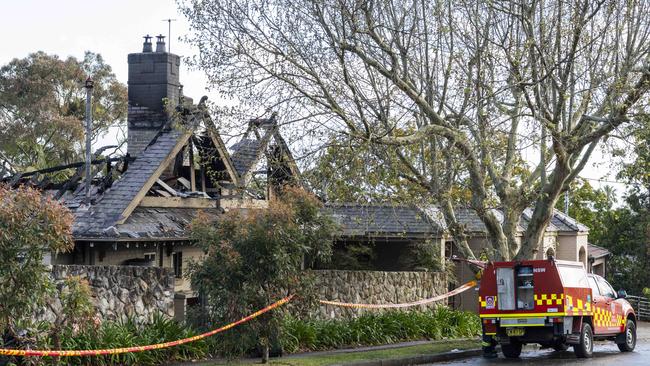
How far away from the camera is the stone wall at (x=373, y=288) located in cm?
2281

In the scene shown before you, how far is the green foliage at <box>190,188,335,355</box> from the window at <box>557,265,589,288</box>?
5748mm

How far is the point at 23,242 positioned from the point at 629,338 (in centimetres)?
1505

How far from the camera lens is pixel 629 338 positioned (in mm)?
23047

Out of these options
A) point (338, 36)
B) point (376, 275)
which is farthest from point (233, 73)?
point (376, 275)

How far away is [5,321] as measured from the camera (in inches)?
511

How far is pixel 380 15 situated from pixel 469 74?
233cm

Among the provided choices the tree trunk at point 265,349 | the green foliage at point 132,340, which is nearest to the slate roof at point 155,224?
the green foliage at point 132,340

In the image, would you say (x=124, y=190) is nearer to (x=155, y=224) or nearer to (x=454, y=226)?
(x=155, y=224)

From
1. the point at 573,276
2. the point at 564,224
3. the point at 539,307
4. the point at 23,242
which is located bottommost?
the point at 539,307

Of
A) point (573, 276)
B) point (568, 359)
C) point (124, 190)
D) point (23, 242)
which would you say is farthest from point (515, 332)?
point (23, 242)

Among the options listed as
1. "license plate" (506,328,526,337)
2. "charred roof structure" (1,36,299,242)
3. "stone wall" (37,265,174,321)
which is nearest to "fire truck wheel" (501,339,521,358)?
"license plate" (506,328,526,337)

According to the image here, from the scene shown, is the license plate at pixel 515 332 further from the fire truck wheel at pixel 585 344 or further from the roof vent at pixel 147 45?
the roof vent at pixel 147 45

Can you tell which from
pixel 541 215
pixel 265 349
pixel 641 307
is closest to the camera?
pixel 265 349

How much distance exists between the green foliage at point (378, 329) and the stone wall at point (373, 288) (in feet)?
1.48
